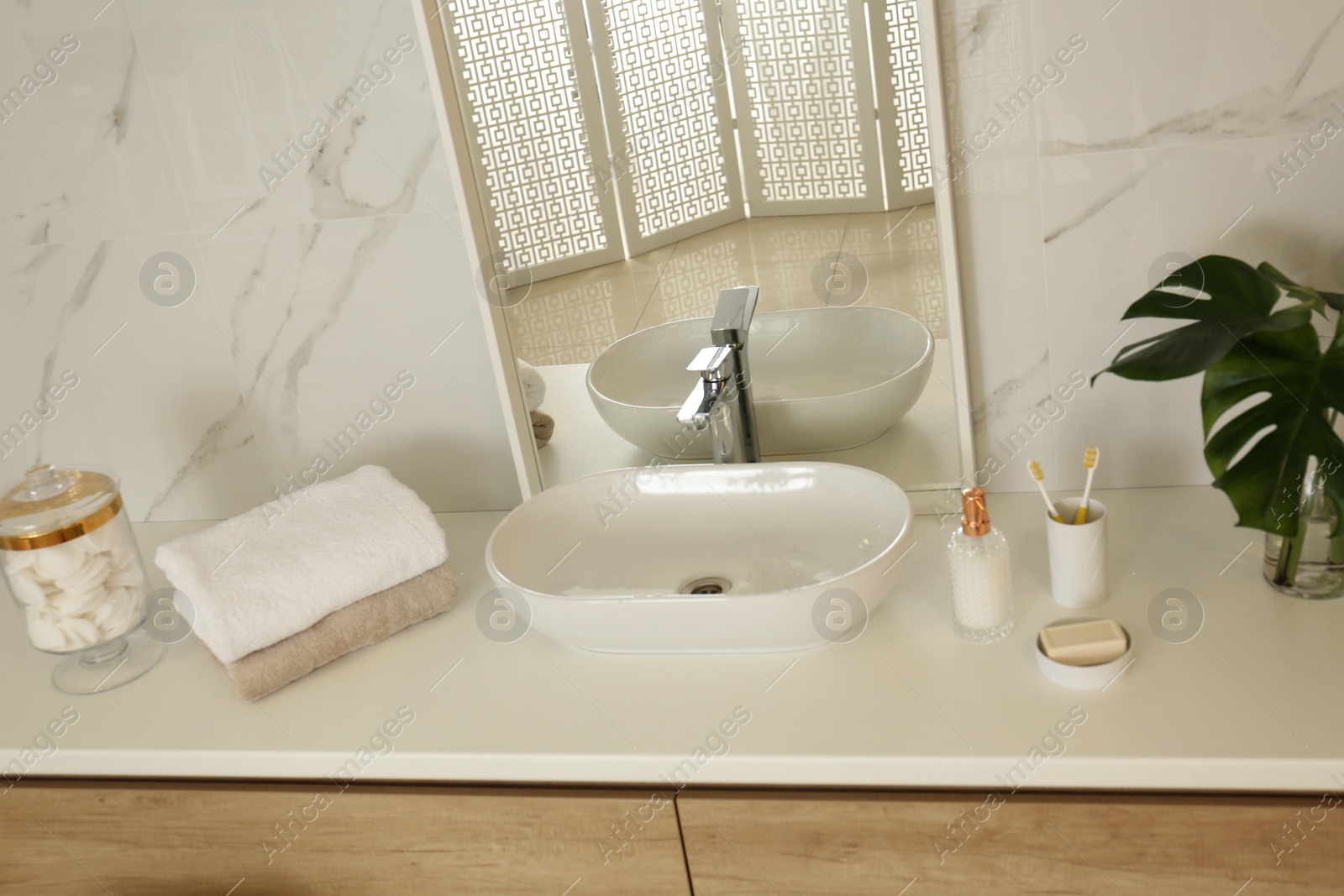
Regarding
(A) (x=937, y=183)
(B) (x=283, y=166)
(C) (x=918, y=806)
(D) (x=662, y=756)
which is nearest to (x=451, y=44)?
(B) (x=283, y=166)

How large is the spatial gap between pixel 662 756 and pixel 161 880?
2.18 ft

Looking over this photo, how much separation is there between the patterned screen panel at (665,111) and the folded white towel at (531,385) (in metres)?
0.26

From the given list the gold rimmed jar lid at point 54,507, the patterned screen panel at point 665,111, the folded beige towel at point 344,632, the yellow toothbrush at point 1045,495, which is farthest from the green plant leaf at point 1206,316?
the gold rimmed jar lid at point 54,507

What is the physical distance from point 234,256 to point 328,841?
78 cm

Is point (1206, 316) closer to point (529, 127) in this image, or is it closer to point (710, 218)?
point (710, 218)

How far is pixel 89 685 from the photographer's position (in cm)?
136

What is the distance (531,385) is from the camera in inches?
58.0

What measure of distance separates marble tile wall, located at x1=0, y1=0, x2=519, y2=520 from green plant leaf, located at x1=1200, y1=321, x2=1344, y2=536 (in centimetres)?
91

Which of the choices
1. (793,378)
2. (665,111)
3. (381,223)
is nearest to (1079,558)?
(793,378)

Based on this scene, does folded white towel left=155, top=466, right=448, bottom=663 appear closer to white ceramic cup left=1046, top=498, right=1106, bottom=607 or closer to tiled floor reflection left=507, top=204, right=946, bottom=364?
tiled floor reflection left=507, top=204, right=946, bottom=364

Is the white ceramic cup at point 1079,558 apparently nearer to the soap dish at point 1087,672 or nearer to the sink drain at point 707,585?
the soap dish at point 1087,672

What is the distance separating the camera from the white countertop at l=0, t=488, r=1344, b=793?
1.01m

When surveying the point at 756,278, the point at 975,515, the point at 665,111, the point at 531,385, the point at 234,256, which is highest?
the point at 665,111

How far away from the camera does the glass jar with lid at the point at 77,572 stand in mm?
1293
